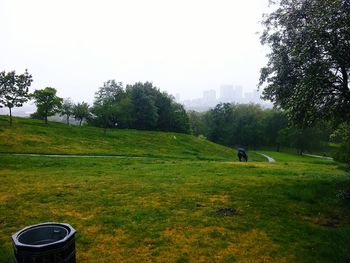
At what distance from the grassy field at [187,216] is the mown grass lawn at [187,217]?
0.03m

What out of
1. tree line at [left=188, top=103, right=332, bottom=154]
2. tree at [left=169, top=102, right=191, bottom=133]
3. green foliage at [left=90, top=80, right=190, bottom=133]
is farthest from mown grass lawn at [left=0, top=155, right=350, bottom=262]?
tree line at [left=188, top=103, right=332, bottom=154]

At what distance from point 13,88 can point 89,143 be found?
14220 mm

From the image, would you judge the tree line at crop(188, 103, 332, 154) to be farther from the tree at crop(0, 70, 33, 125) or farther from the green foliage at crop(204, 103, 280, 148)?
the tree at crop(0, 70, 33, 125)

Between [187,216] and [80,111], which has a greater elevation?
[80,111]

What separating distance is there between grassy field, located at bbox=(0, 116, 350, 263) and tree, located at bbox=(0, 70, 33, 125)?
31.1 m

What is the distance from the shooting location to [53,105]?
2398 inches

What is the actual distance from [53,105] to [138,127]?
28869 mm

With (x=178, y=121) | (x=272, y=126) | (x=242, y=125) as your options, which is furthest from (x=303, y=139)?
(x=178, y=121)

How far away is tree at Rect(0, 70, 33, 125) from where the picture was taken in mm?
45938

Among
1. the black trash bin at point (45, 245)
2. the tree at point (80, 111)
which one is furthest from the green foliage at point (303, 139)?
the black trash bin at point (45, 245)

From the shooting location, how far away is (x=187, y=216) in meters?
12.4

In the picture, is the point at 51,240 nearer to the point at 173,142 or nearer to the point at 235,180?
the point at 235,180

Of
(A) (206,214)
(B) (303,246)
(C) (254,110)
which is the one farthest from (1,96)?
(C) (254,110)

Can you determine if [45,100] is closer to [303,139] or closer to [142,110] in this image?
[142,110]
